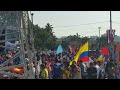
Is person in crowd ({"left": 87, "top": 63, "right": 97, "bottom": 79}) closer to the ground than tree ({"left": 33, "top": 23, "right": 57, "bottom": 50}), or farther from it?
closer to the ground

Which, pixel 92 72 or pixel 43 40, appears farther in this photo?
pixel 43 40

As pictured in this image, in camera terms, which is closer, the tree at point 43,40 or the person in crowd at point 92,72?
the person in crowd at point 92,72

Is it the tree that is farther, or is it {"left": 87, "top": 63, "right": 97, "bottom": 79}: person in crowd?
the tree

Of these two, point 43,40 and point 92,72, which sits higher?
point 43,40

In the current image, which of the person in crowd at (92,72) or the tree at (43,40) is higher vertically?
the tree at (43,40)
